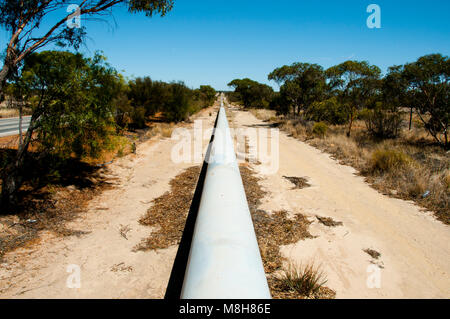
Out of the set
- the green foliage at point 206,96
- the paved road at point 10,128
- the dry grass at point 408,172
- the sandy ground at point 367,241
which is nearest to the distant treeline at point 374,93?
the dry grass at point 408,172

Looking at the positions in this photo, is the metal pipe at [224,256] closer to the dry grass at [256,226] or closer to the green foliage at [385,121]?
the dry grass at [256,226]

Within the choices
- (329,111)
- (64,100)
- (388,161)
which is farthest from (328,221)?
(329,111)

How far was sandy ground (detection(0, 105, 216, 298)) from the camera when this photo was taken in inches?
127

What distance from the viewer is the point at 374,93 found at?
16.2 metres

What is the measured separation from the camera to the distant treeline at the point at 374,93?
40.3ft

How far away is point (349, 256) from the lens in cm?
398

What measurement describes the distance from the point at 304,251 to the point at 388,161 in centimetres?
609

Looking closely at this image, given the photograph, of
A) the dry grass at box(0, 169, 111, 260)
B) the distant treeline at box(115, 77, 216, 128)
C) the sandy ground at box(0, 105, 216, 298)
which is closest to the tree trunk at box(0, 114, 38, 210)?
the dry grass at box(0, 169, 111, 260)

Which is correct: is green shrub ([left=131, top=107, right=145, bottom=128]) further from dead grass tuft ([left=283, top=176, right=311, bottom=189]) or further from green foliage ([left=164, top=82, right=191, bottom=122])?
dead grass tuft ([left=283, top=176, right=311, bottom=189])

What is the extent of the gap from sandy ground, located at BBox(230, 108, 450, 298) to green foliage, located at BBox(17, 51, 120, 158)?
Answer: 4637 mm

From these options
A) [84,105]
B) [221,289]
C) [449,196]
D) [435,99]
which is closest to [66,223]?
[84,105]

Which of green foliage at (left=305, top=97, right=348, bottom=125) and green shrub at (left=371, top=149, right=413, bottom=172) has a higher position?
green foliage at (left=305, top=97, right=348, bottom=125)

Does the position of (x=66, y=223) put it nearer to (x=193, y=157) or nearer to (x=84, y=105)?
(x=84, y=105)
